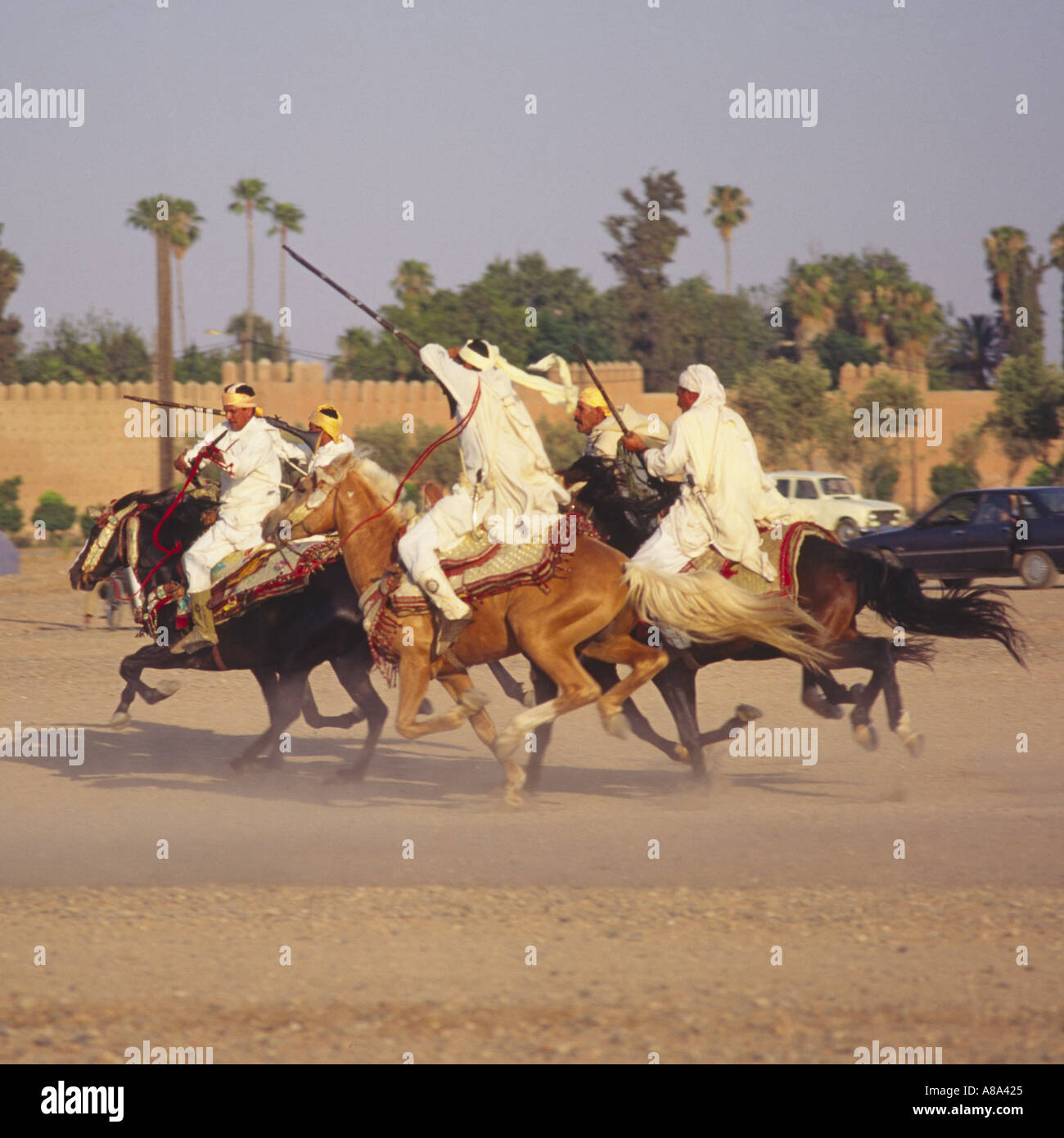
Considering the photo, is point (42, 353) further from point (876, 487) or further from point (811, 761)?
point (811, 761)

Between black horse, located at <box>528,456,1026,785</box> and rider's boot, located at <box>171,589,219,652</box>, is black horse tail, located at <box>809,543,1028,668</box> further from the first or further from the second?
rider's boot, located at <box>171,589,219,652</box>

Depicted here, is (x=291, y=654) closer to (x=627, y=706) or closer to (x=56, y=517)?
(x=627, y=706)

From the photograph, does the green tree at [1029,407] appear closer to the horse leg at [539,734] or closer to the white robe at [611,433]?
the white robe at [611,433]

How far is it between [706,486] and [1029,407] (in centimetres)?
4086

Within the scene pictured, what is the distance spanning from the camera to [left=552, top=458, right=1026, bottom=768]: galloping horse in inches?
344

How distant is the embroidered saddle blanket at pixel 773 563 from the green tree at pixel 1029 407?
4003 cm

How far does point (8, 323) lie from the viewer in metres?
63.1

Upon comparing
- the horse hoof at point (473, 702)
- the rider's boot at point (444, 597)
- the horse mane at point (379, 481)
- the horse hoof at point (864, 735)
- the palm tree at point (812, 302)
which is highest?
the palm tree at point (812, 302)

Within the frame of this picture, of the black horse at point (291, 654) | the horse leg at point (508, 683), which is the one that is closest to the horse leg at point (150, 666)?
the black horse at point (291, 654)

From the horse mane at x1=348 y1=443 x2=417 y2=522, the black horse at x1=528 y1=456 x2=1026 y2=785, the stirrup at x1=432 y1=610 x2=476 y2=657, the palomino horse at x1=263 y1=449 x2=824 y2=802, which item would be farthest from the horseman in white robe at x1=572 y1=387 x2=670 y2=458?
the stirrup at x1=432 y1=610 x2=476 y2=657

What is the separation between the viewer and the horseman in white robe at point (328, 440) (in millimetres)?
8812

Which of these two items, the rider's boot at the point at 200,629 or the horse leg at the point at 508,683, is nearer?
the rider's boot at the point at 200,629
